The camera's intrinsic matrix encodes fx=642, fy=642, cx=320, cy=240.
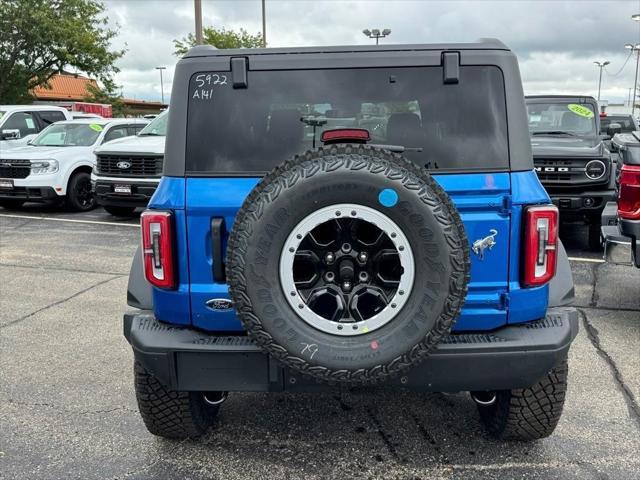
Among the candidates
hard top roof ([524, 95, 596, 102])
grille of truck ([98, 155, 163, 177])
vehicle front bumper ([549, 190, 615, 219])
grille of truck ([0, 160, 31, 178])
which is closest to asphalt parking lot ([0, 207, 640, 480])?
vehicle front bumper ([549, 190, 615, 219])

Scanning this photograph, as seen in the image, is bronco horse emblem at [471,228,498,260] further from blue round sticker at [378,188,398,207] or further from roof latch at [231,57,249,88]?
roof latch at [231,57,249,88]

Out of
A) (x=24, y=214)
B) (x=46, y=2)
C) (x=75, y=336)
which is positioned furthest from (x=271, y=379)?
(x=46, y=2)

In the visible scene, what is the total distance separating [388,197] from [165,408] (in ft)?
5.29

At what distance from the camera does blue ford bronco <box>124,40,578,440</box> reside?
96.2 inches

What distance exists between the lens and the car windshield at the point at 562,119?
9026mm

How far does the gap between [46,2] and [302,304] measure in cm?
3138

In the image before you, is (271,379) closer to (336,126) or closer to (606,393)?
(336,126)

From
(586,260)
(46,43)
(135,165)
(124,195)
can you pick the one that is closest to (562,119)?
(586,260)

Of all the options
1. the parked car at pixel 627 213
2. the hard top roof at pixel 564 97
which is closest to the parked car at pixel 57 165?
the hard top roof at pixel 564 97

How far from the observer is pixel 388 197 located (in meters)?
2.39

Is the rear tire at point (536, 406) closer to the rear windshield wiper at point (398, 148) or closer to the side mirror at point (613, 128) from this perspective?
the rear windshield wiper at point (398, 148)

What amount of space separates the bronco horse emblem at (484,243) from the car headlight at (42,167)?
10312 millimetres

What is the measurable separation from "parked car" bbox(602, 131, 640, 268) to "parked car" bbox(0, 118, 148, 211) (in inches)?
376

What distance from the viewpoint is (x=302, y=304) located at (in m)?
2.49
